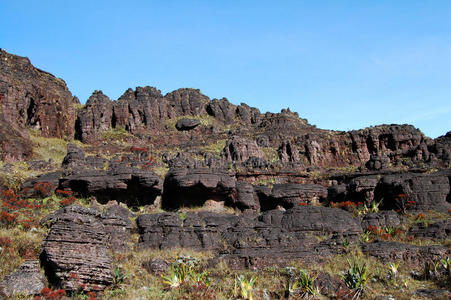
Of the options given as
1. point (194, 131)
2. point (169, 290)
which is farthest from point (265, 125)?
point (169, 290)

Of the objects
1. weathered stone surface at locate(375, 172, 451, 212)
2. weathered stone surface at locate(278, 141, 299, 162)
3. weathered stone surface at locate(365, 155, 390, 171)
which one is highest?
weathered stone surface at locate(278, 141, 299, 162)

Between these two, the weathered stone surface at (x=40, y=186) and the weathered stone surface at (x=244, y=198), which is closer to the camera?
the weathered stone surface at (x=40, y=186)

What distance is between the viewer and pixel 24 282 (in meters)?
13.7

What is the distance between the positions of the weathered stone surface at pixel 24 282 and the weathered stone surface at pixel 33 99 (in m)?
31.9

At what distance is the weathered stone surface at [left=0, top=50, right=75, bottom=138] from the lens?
1742 inches

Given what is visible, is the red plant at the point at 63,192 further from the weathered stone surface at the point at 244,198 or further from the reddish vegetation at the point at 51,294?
the reddish vegetation at the point at 51,294

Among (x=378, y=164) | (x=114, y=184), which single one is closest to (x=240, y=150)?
(x=378, y=164)

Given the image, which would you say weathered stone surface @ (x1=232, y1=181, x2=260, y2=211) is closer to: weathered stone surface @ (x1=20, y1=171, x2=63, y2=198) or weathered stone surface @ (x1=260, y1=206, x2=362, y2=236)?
weathered stone surface @ (x1=260, y1=206, x2=362, y2=236)

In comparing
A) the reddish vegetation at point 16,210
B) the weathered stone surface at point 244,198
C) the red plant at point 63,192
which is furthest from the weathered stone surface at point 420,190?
the reddish vegetation at point 16,210

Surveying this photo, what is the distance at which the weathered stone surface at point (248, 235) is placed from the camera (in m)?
19.4

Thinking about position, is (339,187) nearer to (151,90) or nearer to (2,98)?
(2,98)

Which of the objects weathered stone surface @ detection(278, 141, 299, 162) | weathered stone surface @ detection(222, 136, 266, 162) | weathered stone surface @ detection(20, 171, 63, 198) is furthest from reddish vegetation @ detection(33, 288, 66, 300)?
weathered stone surface @ detection(278, 141, 299, 162)

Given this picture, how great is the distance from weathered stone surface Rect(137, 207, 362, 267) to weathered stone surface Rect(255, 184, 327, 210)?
4912 mm

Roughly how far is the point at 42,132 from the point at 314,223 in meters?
39.5
